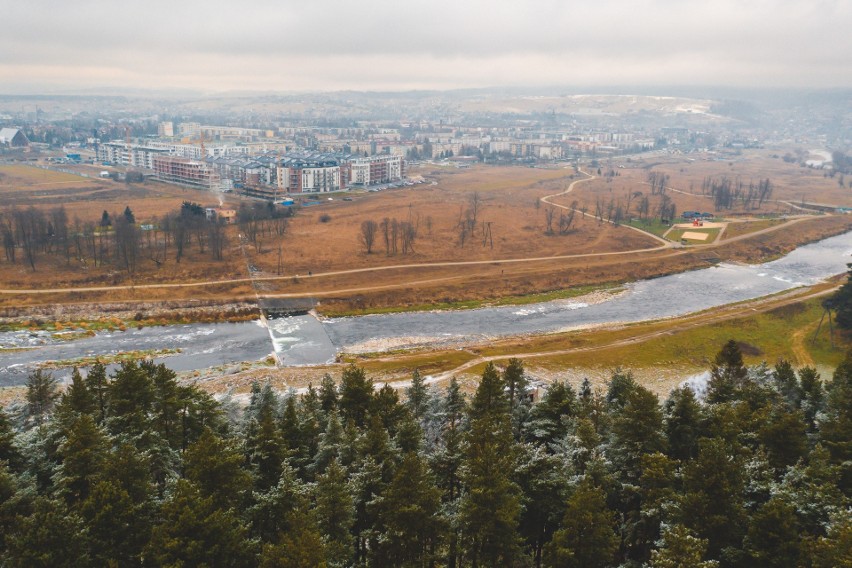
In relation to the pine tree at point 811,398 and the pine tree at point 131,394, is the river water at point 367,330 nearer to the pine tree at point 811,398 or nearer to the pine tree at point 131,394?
the pine tree at point 131,394

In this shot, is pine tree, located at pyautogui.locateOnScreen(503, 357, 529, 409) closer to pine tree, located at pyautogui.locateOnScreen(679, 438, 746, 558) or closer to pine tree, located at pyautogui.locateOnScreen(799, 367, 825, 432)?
pine tree, located at pyautogui.locateOnScreen(679, 438, 746, 558)

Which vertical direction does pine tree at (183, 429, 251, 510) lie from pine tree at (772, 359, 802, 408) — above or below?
above

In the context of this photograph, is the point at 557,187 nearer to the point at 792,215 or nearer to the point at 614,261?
the point at 792,215

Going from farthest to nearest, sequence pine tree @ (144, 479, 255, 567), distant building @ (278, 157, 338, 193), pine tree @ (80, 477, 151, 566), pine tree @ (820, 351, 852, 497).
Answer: distant building @ (278, 157, 338, 193) → pine tree @ (820, 351, 852, 497) → pine tree @ (80, 477, 151, 566) → pine tree @ (144, 479, 255, 567)

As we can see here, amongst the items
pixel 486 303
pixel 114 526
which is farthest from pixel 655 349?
pixel 114 526

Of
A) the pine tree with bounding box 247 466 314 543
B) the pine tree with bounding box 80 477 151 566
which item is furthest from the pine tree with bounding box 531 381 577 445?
the pine tree with bounding box 80 477 151 566

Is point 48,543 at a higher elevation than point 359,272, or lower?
higher

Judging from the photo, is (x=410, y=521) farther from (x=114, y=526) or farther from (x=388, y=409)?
(x=388, y=409)
